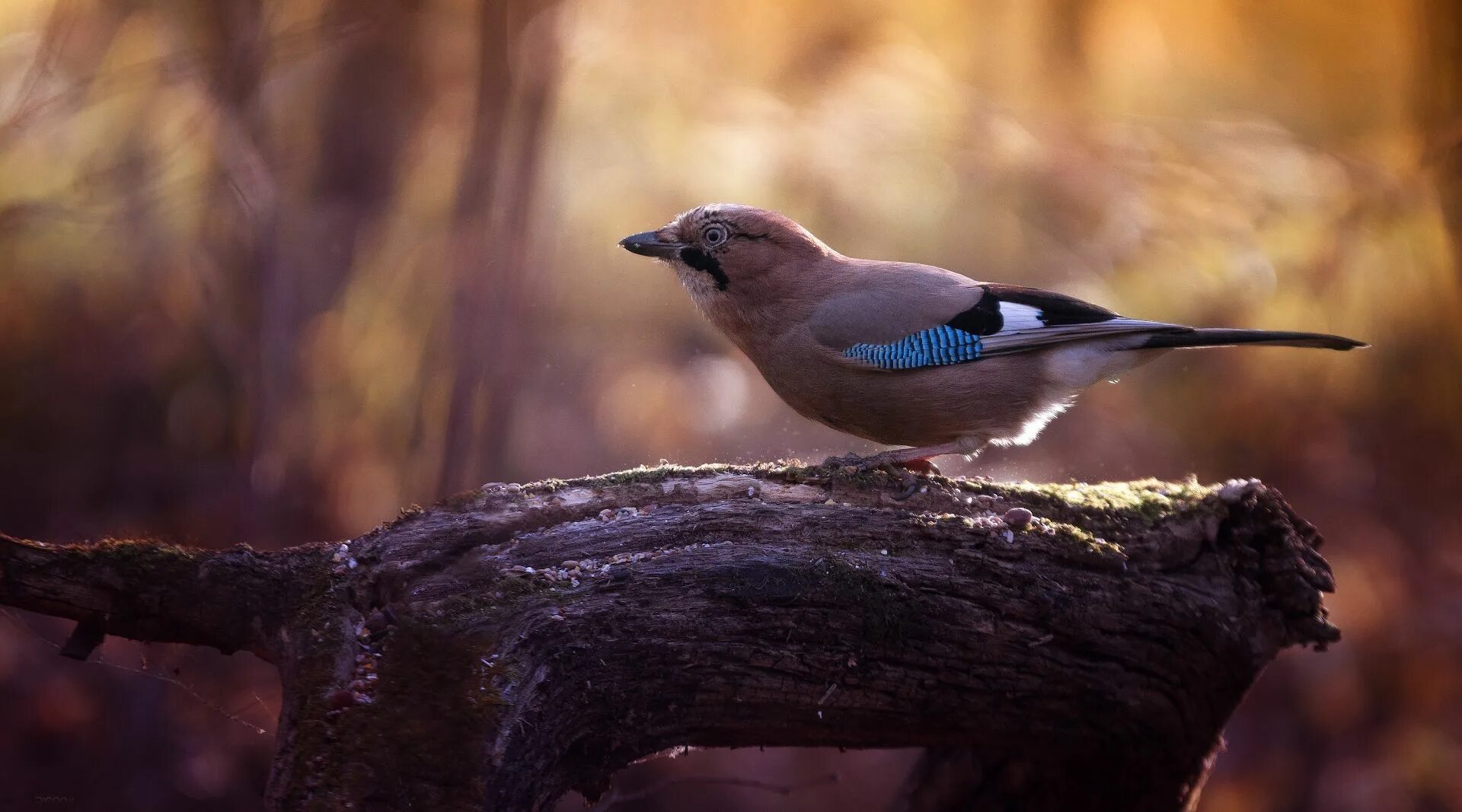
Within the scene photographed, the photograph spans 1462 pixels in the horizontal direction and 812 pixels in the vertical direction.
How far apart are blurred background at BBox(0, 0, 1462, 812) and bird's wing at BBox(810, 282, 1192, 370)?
199cm

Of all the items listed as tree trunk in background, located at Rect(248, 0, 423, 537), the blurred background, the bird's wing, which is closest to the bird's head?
the bird's wing

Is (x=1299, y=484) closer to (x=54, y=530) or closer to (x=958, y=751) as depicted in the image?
(x=958, y=751)

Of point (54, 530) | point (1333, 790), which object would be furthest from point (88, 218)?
point (1333, 790)

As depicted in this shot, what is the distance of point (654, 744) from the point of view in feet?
8.75

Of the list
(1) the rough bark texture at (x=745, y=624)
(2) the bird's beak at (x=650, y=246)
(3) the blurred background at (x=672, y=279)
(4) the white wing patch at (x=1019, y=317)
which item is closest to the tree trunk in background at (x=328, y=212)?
(3) the blurred background at (x=672, y=279)

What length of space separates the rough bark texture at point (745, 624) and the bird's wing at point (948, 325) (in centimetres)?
54

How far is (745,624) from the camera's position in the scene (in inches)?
107

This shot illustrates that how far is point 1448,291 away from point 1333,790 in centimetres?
331

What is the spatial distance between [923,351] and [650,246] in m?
1.11

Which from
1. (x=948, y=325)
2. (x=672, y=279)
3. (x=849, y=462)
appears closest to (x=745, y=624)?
(x=849, y=462)

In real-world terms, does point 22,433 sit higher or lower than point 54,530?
higher

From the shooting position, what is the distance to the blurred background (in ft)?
18.6

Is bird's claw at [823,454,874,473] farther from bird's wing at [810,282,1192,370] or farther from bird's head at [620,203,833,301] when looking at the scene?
bird's head at [620,203,833,301]

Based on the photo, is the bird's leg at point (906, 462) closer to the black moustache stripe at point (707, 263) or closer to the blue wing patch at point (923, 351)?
the blue wing patch at point (923, 351)
